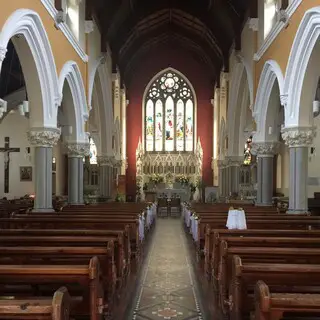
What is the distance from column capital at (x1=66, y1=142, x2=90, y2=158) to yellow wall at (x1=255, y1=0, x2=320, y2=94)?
22.2ft

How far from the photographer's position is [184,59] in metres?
→ 30.9

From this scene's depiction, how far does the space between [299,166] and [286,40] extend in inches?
131

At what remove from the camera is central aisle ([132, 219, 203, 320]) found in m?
5.49

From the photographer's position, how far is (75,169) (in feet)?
51.1

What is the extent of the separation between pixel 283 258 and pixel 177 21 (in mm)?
Answer: 23889

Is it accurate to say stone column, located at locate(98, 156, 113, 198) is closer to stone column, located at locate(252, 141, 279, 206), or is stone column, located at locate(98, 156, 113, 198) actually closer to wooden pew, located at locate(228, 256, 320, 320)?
stone column, located at locate(252, 141, 279, 206)

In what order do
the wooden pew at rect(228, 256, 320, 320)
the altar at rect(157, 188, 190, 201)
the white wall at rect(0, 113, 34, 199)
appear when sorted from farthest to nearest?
the altar at rect(157, 188, 190, 201)
the white wall at rect(0, 113, 34, 199)
the wooden pew at rect(228, 256, 320, 320)

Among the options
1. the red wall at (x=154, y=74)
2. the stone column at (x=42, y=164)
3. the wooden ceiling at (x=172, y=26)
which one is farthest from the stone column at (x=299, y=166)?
the red wall at (x=154, y=74)

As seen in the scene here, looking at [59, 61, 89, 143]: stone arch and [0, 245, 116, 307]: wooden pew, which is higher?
[59, 61, 89, 143]: stone arch

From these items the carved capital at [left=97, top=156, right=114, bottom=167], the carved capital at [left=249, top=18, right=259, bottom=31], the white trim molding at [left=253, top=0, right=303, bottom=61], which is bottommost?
the carved capital at [left=97, top=156, right=114, bottom=167]

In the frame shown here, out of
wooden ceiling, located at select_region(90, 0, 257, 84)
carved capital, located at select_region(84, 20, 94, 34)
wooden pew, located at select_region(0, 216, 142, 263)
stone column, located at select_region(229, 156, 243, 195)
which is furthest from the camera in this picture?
stone column, located at select_region(229, 156, 243, 195)

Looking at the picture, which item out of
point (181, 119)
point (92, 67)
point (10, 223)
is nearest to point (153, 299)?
point (10, 223)

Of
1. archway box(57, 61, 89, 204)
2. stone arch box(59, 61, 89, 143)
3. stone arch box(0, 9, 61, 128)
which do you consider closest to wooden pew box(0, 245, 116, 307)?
stone arch box(0, 9, 61, 128)

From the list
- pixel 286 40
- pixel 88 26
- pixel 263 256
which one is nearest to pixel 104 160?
pixel 88 26
